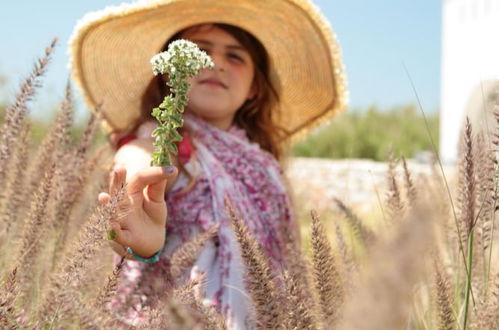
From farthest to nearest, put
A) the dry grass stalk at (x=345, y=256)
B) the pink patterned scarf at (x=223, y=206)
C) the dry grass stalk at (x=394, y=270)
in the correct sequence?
the pink patterned scarf at (x=223, y=206) < the dry grass stalk at (x=345, y=256) < the dry grass stalk at (x=394, y=270)

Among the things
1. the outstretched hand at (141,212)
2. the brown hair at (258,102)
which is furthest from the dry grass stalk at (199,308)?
the brown hair at (258,102)

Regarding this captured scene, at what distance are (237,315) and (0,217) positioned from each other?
607 mm

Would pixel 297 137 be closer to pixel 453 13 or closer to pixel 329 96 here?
pixel 329 96

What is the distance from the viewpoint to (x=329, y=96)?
8.50 ft

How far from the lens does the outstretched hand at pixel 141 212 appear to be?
1.06 metres

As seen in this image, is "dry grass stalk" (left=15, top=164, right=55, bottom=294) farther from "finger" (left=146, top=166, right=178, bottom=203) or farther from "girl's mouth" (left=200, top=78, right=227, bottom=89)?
"girl's mouth" (left=200, top=78, right=227, bottom=89)

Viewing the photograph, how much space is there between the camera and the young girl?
70.8 inches

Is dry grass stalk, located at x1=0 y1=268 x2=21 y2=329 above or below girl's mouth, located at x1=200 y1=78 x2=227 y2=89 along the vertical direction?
above

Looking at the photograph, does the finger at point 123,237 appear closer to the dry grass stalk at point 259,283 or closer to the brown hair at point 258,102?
the dry grass stalk at point 259,283

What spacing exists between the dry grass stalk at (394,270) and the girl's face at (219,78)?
5.45 ft

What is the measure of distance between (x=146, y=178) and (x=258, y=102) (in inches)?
59.4

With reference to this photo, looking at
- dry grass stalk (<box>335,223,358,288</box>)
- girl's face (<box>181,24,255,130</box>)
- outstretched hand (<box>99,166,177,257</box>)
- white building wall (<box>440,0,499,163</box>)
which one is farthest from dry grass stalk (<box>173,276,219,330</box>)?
white building wall (<box>440,0,499,163</box>)

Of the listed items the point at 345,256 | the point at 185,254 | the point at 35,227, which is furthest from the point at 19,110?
the point at 345,256

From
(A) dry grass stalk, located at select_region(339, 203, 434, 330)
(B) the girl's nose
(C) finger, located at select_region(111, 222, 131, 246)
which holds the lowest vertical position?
(C) finger, located at select_region(111, 222, 131, 246)
